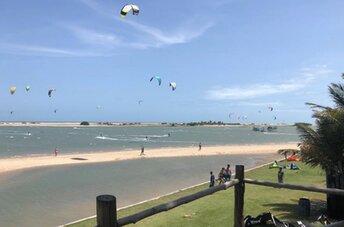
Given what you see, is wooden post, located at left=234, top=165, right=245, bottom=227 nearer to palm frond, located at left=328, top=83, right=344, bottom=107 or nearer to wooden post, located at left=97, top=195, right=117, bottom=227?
wooden post, located at left=97, top=195, right=117, bottom=227

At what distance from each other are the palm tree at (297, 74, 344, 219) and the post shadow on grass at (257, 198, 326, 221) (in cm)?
62

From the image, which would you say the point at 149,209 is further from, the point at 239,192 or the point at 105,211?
the point at 239,192

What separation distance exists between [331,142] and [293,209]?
7.74 ft

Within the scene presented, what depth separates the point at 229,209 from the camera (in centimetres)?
1193

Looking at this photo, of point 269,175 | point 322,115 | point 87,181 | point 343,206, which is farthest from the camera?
point 87,181

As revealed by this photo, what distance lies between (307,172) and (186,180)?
7.09 metres

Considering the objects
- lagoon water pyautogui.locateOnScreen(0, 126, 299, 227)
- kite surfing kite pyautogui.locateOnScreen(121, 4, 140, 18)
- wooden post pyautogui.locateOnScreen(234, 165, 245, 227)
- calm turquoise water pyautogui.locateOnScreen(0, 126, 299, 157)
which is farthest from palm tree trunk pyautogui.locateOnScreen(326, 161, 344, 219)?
calm turquoise water pyautogui.locateOnScreen(0, 126, 299, 157)

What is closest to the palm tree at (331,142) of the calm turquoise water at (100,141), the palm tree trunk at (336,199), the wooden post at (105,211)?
the palm tree trunk at (336,199)

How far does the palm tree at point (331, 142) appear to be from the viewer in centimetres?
1098

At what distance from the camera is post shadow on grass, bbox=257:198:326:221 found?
11.0 metres

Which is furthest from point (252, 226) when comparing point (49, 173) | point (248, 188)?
point (49, 173)

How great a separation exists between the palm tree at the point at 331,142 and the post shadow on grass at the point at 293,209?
24.5 inches

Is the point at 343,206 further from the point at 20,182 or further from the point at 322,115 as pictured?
the point at 20,182

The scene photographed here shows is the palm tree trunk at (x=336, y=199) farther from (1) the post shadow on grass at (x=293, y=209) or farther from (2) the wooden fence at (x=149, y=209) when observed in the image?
(2) the wooden fence at (x=149, y=209)
